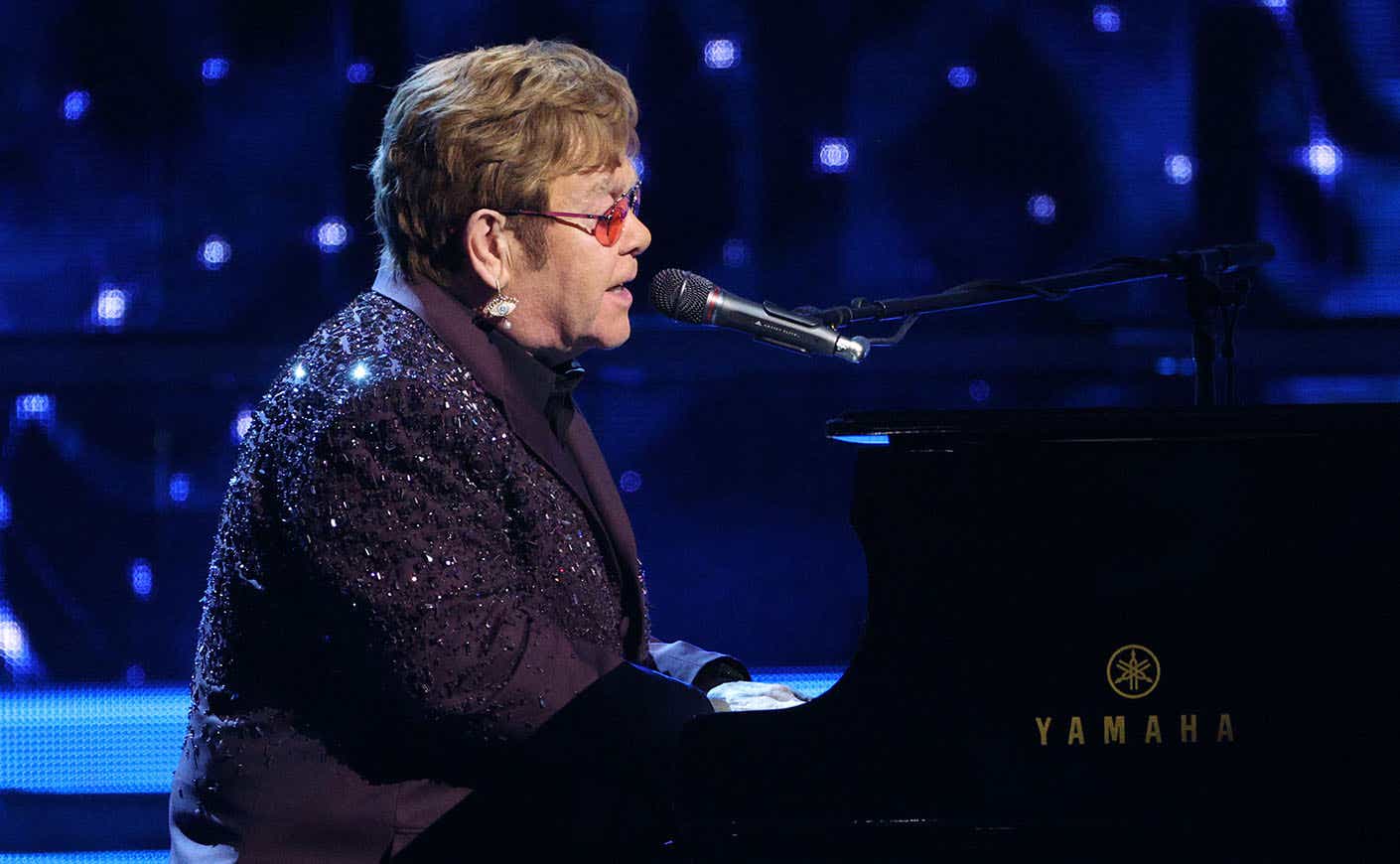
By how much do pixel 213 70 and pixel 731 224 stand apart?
1.42 metres

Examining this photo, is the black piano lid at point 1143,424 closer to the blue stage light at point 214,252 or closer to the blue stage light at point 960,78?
the blue stage light at point 960,78

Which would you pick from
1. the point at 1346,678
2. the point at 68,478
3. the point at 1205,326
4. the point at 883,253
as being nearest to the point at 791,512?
the point at 883,253

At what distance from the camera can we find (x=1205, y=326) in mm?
1904

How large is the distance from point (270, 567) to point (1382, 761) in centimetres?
128

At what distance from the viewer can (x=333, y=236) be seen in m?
3.37

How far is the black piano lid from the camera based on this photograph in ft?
4.45

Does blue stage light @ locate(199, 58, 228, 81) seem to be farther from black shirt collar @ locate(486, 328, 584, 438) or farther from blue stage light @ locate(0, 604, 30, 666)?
black shirt collar @ locate(486, 328, 584, 438)

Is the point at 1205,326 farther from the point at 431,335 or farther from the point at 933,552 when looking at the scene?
the point at 431,335

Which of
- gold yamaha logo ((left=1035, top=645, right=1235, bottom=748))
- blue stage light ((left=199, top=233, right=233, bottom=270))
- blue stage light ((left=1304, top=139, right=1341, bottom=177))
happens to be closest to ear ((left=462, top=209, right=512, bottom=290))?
gold yamaha logo ((left=1035, top=645, right=1235, bottom=748))

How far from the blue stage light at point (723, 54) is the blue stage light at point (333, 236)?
105cm

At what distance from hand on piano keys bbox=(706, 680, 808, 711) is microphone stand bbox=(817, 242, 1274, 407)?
0.51m

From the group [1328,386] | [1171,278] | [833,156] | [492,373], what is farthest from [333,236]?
[1328,386]

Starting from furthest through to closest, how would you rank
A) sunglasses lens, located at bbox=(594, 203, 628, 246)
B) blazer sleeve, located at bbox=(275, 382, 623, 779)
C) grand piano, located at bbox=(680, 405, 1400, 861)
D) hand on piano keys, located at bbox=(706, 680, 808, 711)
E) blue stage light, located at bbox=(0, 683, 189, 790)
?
blue stage light, located at bbox=(0, 683, 189, 790), sunglasses lens, located at bbox=(594, 203, 628, 246), hand on piano keys, located at bbox=(706, 680, 808, 711), blazer sleeve, located at bbox=(275, 382, 623, 779), grand piano, located at bbox=(680, 405, 1400, 861)

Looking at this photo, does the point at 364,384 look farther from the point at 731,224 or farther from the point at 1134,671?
the point at 731,224
